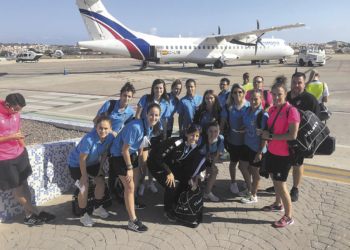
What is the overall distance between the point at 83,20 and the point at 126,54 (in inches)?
181

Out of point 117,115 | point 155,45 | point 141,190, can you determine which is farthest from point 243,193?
point 155,45

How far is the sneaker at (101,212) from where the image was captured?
3904mm

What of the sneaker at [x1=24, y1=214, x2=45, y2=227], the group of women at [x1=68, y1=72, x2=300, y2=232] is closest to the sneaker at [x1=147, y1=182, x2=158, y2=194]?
the group of women at [x1=68, y1=72, x2=300, y2=232]

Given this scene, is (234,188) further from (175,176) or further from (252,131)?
(175,176)

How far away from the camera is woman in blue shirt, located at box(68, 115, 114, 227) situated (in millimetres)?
3449

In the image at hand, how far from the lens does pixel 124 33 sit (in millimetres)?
23500

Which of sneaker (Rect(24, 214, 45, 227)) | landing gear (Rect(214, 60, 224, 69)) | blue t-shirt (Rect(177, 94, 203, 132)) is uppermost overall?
landing gear (Rect(214, 60, 224, 69))

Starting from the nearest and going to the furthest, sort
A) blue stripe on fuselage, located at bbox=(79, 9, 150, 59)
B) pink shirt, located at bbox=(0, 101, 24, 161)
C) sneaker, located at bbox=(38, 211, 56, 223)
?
pink shirt, located at bbox=(0, 101, 24, 161) < sneaker, located at bbox=(38, 211, 56, 223) < blue stripe on fuselage, located at bbox=(79, 9, 150, 59)

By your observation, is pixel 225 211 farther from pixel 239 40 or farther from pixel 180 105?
pixel 239 40

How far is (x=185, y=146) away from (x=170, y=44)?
23383 mm

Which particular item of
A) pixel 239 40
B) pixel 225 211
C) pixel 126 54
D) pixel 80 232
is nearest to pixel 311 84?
pixel 225 211

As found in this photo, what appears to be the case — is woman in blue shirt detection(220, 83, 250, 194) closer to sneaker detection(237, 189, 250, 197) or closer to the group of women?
the group of women

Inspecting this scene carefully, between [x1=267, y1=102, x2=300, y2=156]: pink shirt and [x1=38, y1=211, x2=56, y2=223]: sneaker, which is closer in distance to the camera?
[x1=267, y1=102, x2=300, y2=156]: pink shirt

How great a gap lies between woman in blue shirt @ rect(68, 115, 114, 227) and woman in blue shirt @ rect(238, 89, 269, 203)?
6.75 ft
